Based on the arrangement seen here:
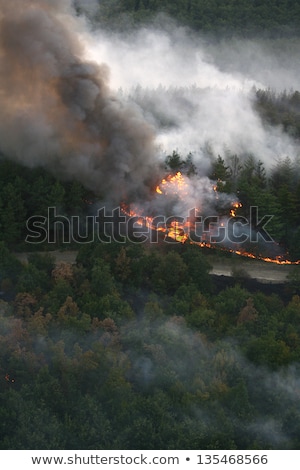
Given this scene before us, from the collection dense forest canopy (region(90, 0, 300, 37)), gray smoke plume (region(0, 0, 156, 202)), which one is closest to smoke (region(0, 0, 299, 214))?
gray smoke plume (region(0, 0, 156, 202))

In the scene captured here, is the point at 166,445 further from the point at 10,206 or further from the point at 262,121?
the point at 262,121

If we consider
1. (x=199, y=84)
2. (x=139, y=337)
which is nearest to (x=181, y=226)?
(x=139, y=337)

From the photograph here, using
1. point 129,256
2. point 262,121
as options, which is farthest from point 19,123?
point 262,121

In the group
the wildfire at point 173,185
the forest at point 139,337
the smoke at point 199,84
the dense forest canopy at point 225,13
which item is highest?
the dense forest canopy at point 225,13

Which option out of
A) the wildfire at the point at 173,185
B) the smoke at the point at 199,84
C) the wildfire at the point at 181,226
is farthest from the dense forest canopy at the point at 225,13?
the wildfire at the point at 181,226

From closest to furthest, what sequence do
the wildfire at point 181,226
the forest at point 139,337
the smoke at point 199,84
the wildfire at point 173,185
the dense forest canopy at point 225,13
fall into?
the forest at point 139,337, the wildfire at point 181,226, the wildfire at point 173,185, the smoke at point 199,84, the dense forest canopy at point 225,13

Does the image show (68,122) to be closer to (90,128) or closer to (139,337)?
(90,128)

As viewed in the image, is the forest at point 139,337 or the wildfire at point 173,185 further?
the wildfire at point 173,185

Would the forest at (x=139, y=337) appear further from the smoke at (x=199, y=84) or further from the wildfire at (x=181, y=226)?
the smoke at (x=199, y=84)

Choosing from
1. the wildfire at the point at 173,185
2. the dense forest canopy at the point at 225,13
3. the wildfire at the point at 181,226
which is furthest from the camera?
the dense forest canopy at the point at 225,13
